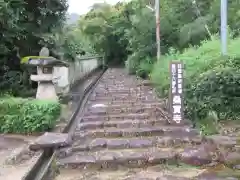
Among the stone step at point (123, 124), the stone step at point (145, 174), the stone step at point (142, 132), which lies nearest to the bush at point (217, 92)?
the stone step at point (123, 124)

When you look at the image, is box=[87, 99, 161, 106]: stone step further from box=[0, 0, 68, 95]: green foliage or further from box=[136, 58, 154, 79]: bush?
box=[136, 58, 154, 79]: bush

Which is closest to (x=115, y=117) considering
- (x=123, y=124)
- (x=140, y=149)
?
(x=123, y=124)

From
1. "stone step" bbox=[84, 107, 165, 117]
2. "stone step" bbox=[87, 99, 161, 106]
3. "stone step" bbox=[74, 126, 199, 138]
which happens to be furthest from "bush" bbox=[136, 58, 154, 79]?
"stone step" bbox=[74, 126, 199, 138]

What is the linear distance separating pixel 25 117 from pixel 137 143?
285cm

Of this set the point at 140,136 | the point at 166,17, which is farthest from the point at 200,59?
the point at 166,17

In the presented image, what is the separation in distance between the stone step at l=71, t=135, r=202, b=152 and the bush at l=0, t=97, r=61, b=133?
1297 mm

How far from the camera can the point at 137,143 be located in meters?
7.59

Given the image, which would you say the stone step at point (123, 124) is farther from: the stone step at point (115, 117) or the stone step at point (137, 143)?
the stone step at point (137, 143)

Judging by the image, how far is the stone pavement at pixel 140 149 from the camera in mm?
6199

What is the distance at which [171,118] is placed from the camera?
30.3 ft

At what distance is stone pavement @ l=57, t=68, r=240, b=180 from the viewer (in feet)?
20.3

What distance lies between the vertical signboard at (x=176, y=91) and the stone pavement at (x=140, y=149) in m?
0.28

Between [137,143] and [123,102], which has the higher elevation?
[123,102]

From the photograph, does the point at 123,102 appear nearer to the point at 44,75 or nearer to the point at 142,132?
the point at 44,75
